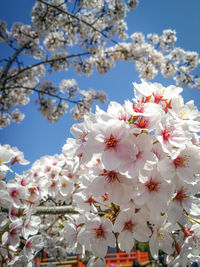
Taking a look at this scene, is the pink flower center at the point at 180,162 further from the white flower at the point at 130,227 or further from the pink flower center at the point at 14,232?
the pink flower center at the point at 14,232

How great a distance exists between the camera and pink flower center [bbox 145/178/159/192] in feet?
2.58

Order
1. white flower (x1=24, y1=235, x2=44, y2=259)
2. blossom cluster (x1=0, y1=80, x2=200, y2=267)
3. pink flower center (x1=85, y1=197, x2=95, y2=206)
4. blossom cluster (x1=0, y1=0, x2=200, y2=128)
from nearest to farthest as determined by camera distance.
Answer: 1. blossom cluster (x1=0, y1=80, x2=200, y2=267)
2. pink flower center (x1=85, y1=197, x2=95, y2=206)
3. white flower (x1=24, y1=235, x2=44, y2=259)
4. blossom cluster (x1=0, y1=0, x2=200, y2=128)

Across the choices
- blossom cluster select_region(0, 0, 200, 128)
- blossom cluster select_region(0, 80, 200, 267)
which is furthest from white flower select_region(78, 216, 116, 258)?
blossom cluster select_region(0, 0, 200, 128)

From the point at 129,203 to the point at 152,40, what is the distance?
8.09 metres

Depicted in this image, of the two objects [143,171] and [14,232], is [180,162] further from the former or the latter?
[14,232]

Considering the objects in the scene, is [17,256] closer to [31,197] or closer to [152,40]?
[31,197]

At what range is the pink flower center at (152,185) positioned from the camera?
79cm

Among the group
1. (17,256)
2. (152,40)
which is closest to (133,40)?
(152,40)

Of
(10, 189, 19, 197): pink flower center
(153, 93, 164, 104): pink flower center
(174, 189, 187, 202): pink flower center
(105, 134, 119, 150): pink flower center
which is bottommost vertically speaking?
(174, 189, 187, 202): pink flower center

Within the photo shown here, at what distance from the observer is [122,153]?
2.40ft

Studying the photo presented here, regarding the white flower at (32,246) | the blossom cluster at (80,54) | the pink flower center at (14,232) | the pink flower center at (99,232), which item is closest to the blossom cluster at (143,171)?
the pink flower center at (99,232)

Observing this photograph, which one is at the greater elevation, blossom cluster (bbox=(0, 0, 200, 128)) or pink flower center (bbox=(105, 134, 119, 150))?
blossom cluster (bbox=(0, 0, 200, 128))

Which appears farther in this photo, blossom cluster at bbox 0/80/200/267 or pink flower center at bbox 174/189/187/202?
pink flower center at bbox 174/189/187/202

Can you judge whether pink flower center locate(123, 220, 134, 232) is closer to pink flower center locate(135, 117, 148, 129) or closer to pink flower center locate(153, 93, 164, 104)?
pink flower center locate(135, 117, 148, 129)
